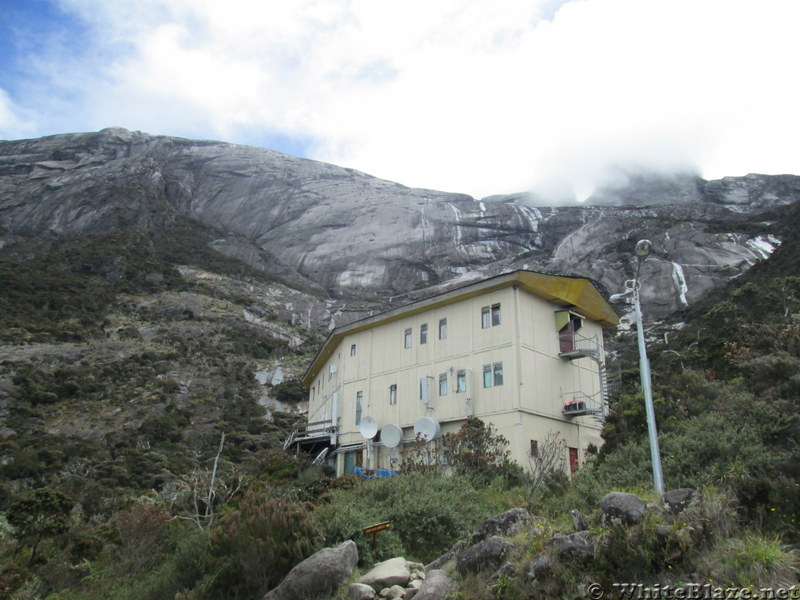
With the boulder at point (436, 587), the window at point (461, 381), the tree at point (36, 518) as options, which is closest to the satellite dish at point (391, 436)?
the window at point (461, 381)

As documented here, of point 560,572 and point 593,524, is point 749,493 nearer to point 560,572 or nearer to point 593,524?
point 593,524

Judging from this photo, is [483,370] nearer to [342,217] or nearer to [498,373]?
[498,373]

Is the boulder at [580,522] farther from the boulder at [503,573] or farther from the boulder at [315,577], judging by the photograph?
the boulder at [315,577]

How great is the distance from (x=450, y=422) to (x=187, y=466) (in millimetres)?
21613

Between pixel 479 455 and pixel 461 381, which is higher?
pixel 461 381

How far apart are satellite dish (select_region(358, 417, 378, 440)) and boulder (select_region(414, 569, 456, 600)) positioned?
18.2m

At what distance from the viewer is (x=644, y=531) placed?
828 centimetres

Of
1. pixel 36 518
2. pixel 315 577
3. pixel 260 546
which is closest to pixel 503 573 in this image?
pixel 315 577

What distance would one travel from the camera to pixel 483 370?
25.6m

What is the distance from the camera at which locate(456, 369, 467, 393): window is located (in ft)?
85.5

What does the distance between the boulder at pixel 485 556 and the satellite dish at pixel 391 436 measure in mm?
16852

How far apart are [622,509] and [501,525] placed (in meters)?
2.54

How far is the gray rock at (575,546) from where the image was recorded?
855 cm

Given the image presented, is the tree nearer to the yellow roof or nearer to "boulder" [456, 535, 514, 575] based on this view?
"boulder" [456, 535, 514, 575]
